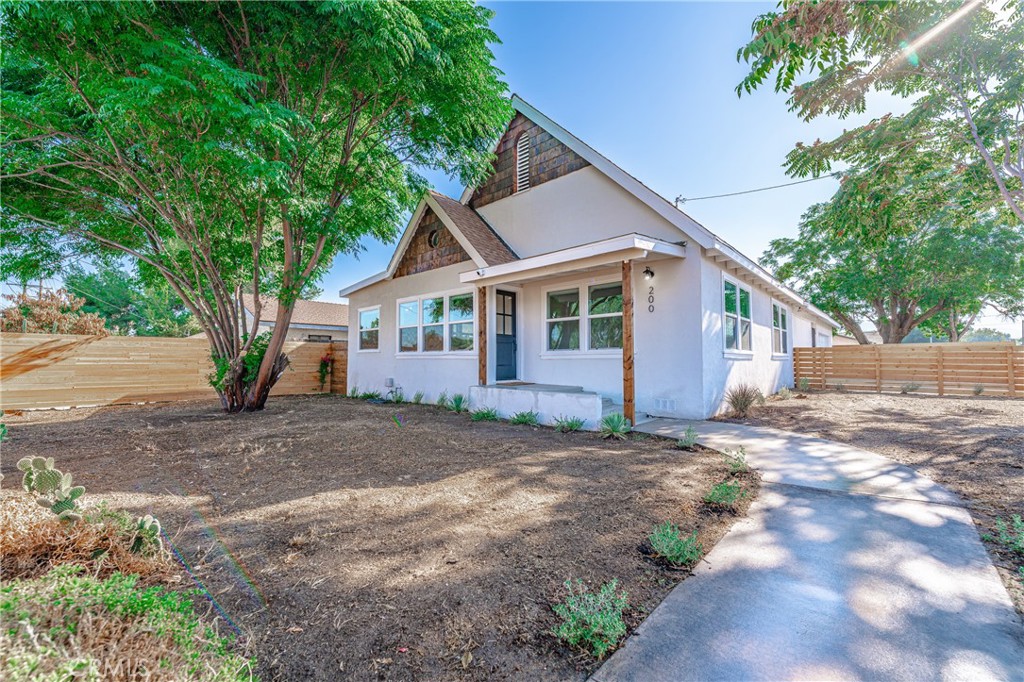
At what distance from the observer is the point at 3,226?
Result: 8.52 m

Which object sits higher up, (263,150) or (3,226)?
(263,150)

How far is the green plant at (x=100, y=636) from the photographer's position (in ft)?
3.92

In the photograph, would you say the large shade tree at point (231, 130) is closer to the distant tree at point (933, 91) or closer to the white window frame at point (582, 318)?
the white window frame at point (582, 318)

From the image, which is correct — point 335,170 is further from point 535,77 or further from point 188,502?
point 188,502

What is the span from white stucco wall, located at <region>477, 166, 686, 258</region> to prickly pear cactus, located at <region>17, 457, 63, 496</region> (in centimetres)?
839

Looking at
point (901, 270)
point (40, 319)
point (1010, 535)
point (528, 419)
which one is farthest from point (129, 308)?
point (901, 270)

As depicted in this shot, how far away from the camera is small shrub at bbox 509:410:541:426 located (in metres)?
7.72

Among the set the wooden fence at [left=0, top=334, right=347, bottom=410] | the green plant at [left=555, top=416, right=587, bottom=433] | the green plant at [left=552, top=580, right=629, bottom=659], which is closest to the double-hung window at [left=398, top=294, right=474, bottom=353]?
the green plant at [left=555, top=416, right=587, bottom=433]

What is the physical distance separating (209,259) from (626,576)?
9399mm

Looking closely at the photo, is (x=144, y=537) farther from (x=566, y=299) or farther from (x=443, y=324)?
(x=443, y=324)

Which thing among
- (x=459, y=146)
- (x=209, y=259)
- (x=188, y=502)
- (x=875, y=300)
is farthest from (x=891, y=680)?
(x=875, y=300)

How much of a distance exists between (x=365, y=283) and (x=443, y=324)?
11.7 feet

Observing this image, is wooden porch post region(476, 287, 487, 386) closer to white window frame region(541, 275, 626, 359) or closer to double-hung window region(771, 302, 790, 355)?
white window frame region(541, 275, 626, 359)

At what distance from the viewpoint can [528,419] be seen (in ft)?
25.5
